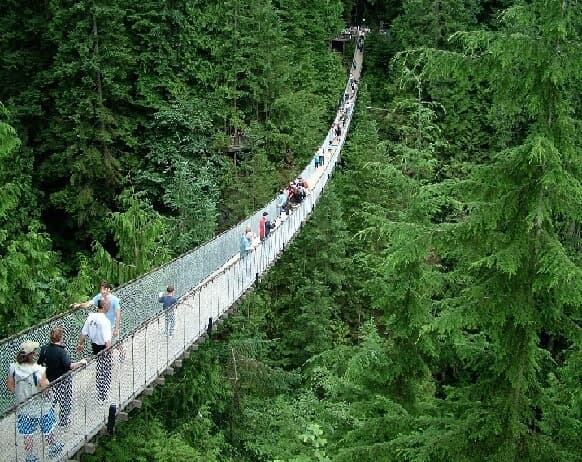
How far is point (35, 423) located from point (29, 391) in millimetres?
248

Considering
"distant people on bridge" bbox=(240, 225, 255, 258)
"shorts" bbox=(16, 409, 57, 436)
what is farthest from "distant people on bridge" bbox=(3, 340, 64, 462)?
"distant people on bridge" bbox=(240, 225, 255, 258)

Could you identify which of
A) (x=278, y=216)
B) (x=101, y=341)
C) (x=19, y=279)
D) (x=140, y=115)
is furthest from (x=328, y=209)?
(x=101, y=341)

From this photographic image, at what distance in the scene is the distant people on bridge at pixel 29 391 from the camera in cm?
523

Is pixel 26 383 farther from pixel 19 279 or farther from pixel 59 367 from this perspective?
pixel 19 279

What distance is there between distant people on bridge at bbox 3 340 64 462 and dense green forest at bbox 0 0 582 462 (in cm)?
209

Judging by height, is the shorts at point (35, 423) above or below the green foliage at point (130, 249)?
below

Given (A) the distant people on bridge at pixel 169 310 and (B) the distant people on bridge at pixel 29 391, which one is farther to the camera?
(A) the distant people on bridge at pixel 169 310

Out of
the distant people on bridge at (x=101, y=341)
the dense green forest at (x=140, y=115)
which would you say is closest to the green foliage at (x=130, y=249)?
the dense green forest at (x=140, y=115)

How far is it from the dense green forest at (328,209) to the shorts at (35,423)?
6.76ft

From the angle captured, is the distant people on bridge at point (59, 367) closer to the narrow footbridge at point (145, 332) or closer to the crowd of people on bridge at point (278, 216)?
the narrow footbridge at point (145, 332)

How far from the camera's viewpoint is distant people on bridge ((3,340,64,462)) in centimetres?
523

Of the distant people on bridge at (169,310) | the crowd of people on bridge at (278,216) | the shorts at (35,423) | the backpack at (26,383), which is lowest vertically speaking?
the shorts at (35,423)

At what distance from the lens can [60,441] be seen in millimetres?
5648

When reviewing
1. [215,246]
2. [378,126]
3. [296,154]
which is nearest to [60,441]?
[215,246]
